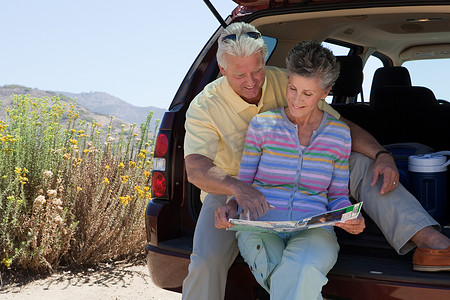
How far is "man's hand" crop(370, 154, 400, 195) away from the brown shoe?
0.98ft

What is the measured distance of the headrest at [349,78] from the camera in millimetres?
3793

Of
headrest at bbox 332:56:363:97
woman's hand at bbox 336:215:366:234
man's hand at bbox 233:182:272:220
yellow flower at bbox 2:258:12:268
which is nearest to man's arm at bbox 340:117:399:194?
woman's hand at bbox 336:215:366:234

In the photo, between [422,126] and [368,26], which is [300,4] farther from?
[368,26]

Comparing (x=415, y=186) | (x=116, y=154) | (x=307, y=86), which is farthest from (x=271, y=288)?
(x=116, y=154)

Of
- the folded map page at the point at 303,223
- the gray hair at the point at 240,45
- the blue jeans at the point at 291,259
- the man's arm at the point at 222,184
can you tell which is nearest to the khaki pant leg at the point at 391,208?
the blue jeans at the point at 291,259

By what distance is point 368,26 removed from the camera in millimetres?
4469

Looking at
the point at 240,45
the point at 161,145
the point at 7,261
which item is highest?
the point at 240,45

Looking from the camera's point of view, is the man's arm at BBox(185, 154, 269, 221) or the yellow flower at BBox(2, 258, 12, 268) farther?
the yellow flower at BBox(2, 258, 12, 268)

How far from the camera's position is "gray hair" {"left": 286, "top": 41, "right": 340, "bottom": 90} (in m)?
2.45

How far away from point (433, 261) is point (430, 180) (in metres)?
0.63

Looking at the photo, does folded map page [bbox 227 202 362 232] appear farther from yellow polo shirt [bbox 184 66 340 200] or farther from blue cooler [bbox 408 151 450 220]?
blue cooler [bbox 408 151 450 220]

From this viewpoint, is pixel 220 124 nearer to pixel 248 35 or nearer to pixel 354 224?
pixel 248 35

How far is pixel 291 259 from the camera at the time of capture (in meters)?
2.21

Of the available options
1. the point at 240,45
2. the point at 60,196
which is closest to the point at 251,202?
the point at 240,45
